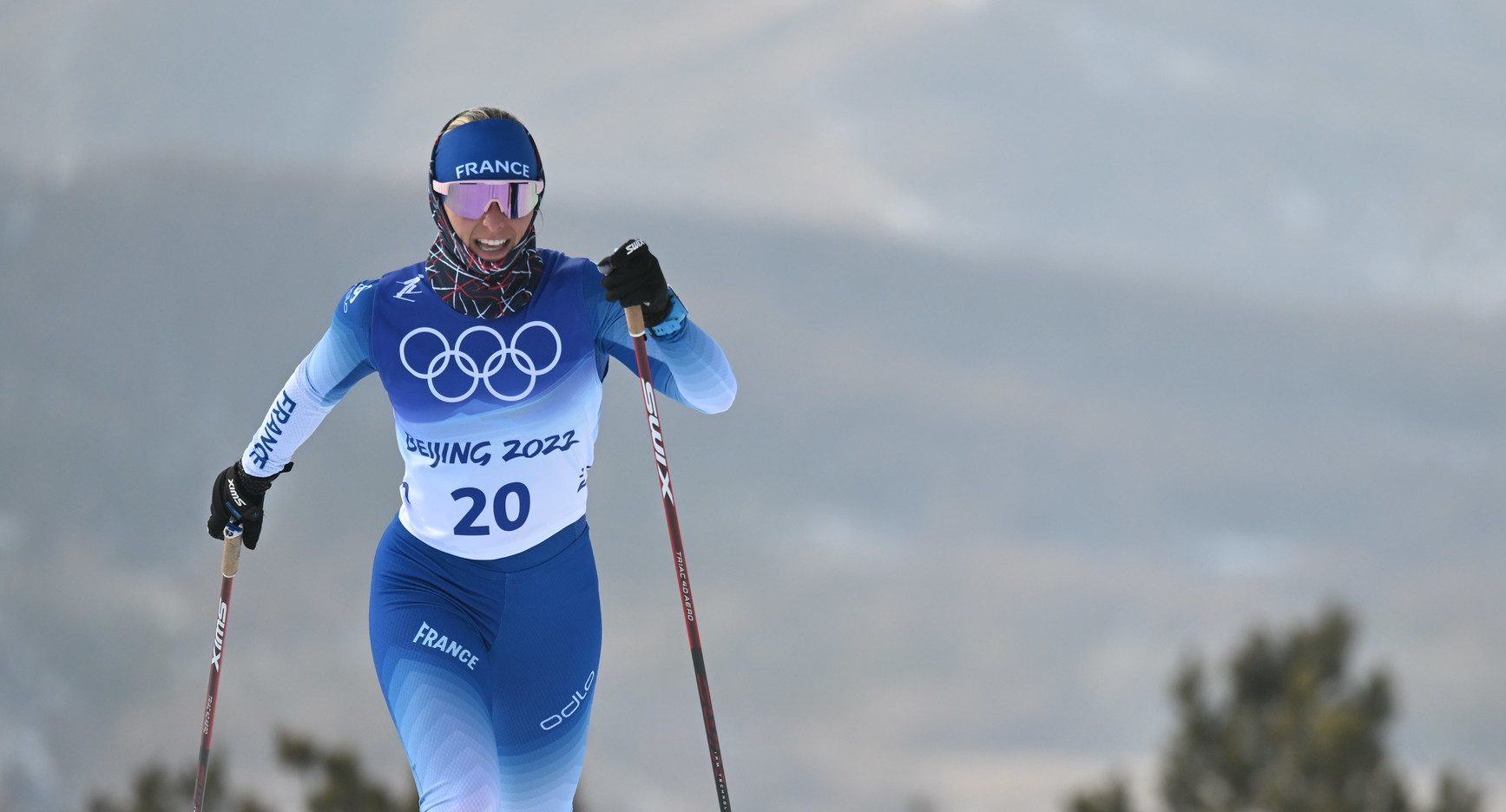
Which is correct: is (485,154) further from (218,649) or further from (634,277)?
(218,649)

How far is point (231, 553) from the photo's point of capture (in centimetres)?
593

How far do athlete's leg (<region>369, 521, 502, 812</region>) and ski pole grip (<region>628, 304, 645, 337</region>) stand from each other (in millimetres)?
994

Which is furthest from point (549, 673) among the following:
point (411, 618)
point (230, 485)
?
point (230, 485)

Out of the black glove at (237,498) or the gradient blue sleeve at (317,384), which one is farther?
the black glove at (237,498)

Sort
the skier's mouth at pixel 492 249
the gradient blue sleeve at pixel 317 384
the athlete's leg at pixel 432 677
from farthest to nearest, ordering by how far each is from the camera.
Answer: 1. the gradient blue sleeve at pixel 317 384
2. the skier's mouth at pixel 492 249
3. the athlete's leg at pixel 432 677

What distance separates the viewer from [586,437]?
17.7 ft

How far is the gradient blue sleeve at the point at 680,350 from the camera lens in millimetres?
5172

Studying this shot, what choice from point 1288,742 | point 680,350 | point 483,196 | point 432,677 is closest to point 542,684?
point 432,677

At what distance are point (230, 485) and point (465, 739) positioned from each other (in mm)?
1444

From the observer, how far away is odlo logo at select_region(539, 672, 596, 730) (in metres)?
5.36

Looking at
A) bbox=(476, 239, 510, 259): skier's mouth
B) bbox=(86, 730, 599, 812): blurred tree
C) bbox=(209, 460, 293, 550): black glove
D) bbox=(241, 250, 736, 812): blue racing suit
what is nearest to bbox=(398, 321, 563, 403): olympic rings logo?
bbox=(241, 250, 736, 812): blue racing suit

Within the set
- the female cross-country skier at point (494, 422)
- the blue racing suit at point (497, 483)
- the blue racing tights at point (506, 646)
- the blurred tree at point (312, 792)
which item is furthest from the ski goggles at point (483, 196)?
the blurred tree at point (312, 792)

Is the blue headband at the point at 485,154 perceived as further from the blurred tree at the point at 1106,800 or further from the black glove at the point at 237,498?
the blurred tree at the point at 1106,800

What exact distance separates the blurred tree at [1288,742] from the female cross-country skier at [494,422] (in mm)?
14063
